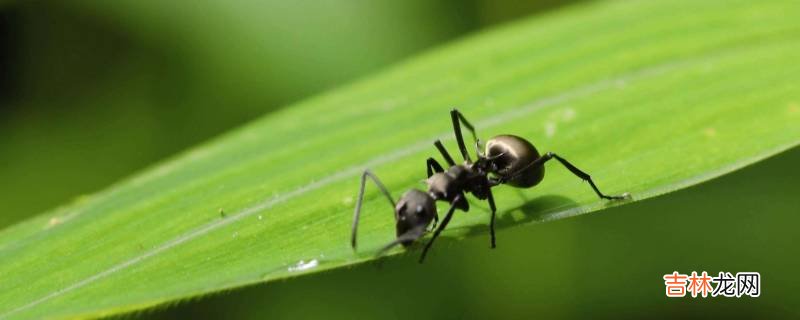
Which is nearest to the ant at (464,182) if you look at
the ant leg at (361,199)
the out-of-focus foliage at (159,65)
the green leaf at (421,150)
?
the ant leg at (361,199)

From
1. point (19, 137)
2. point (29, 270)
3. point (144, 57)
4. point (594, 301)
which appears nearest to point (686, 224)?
point (594, 301)

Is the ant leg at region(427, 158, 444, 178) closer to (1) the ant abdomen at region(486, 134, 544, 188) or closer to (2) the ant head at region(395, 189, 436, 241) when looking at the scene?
(1) the ant abdomen at region(486, 134, 544, 188)

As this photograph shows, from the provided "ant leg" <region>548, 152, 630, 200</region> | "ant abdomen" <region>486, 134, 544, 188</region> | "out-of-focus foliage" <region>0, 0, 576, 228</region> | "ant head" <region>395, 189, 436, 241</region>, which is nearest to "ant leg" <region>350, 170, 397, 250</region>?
"ant head" <region>395, 189, 436, 241</region>

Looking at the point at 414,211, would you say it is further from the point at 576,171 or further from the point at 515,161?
the point at 576,171

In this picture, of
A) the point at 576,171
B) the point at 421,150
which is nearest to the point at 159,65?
the point at 421,150

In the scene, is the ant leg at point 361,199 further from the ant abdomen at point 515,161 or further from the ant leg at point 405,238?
the ant abdomen at point 515,161

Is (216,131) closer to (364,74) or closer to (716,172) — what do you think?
(364,74)

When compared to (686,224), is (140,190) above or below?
above
